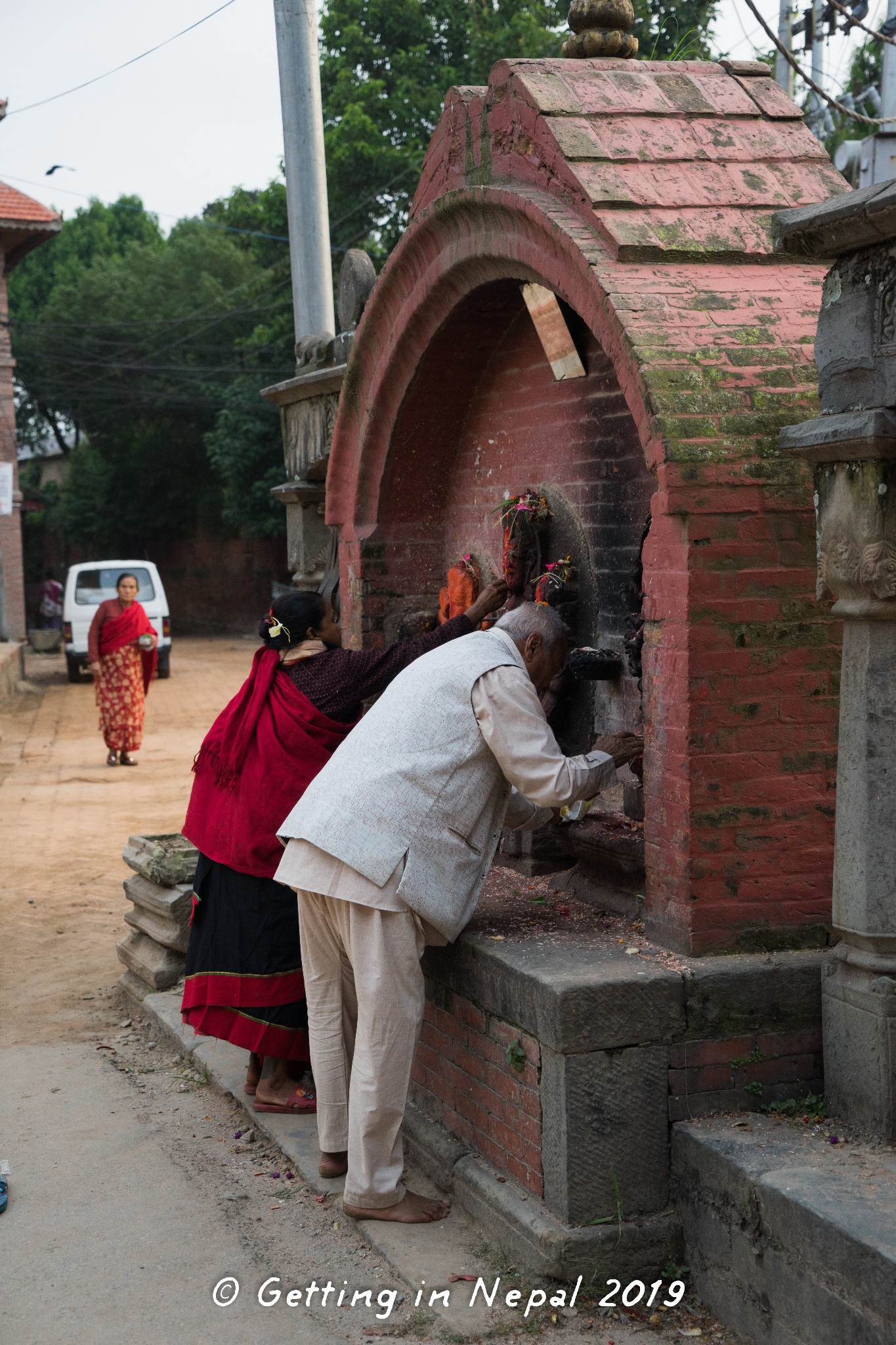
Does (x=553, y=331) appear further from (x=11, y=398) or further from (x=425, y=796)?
(x=11, y=398)

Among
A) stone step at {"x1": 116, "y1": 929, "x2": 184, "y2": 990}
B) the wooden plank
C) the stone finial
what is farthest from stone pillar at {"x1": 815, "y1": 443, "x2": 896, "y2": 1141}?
stone step at {"x1": 116, "y1": 929, "x2": 184, "y2": 990}

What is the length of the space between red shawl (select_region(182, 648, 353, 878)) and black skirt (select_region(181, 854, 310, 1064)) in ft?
0.32

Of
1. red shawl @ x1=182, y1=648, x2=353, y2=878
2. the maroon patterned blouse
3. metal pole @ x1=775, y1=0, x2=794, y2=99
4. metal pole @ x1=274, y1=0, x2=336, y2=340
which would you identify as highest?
metal pole @ x1=775, y1=0, x2=794, y2=99

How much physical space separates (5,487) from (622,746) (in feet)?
57.6

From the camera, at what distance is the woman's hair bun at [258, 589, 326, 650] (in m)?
4.16

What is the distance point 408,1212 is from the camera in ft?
11.3

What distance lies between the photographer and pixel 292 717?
4.17 meters

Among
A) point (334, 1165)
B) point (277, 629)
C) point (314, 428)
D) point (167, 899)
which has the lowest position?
point (334, 1165)

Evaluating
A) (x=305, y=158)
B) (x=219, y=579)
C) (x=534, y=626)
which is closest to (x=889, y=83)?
(x=305, y=158)

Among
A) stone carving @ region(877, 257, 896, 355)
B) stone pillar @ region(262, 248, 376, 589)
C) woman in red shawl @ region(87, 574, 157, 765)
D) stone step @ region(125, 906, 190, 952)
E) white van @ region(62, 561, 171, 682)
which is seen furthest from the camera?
white van @ region(62, 561, 171, 682)

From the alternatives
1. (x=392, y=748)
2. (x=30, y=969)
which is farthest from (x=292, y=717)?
(x=30, y=969)

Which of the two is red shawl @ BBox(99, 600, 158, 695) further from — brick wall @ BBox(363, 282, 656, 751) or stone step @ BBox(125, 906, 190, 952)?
brick wall @ BBox(363, 282, 656, 751)

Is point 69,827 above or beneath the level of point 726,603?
beneath

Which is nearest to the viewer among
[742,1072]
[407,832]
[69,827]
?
[742,1072]
